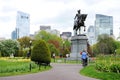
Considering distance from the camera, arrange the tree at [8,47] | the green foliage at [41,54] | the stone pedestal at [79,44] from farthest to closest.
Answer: the tree at [8,47]
the stone pedestal at [79,44]
the green foliage at [41,54]

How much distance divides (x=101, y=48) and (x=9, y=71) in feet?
346

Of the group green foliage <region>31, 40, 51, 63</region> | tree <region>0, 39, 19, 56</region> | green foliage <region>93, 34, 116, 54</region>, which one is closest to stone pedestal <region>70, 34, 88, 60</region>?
green foliage <region>31, 40, 51, 63</region>

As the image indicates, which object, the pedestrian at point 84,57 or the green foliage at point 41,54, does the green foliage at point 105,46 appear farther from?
the green foliage at point 41,54

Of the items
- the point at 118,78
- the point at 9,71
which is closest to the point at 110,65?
the point at 118,78

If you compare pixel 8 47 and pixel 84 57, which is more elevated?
pixel 8 47

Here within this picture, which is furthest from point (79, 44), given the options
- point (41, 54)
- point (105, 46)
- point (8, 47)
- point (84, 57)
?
point (105, 46)

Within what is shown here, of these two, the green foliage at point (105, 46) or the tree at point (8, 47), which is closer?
the tree at point (8, 47)

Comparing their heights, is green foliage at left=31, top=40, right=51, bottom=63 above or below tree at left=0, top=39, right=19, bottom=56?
below

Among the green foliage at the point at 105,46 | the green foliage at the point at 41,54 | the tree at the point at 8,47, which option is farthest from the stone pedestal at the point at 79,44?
the green foliage at the point at 105,46

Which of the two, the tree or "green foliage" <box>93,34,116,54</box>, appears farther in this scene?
"green foliage" <box>93,34,116,54</box>

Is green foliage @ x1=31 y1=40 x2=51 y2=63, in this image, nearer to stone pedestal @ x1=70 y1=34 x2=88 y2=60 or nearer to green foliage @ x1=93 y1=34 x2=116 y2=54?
stone pedestal @ x1=70 y1=34 x2=88 y2=60

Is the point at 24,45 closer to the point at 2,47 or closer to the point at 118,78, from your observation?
the point at 2,47

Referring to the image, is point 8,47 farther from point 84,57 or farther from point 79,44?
point 84,57

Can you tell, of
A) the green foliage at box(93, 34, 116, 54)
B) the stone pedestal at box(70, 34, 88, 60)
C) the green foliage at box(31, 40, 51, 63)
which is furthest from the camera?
the green foliage at box(93, 34, 116, 54)
